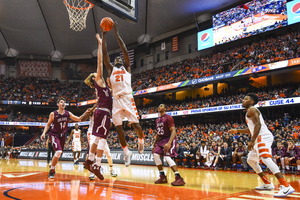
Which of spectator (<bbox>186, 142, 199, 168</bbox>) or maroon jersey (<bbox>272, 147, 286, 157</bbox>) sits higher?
maroon jersey (<bbox>272, 147, 286, 157</bbox>)

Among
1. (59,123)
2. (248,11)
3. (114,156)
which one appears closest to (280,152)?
(59,123)

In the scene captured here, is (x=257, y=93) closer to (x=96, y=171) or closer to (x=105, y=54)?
(x=105, y=54)

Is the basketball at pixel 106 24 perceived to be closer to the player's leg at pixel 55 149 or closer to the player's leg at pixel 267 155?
the player's leg at pixel 55 149

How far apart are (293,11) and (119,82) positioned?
19848mm

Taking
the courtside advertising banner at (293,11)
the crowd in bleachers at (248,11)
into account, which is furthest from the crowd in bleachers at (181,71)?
the crowd in bleachers at (248,11)

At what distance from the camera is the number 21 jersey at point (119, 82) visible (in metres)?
4.85

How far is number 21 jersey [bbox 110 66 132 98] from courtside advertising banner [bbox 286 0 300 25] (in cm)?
1925

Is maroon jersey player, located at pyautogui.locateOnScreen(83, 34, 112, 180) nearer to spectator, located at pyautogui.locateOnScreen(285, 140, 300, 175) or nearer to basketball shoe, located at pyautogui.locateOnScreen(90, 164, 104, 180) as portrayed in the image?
basketball shoe, located at pyautogui.locateOnScreen(90, 164, 104, 180)

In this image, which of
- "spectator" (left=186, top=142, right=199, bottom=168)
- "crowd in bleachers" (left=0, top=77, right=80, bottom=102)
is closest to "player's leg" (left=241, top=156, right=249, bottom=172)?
"spectator" (left=186, top=142, right=199, bottom=168)

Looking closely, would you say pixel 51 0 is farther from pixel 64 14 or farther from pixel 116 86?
pixel 116 86

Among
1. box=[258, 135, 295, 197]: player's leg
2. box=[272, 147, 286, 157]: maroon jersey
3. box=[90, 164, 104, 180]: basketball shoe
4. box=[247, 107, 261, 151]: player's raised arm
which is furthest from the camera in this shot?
box=[272, 147, 286, 157]: maroon jersey

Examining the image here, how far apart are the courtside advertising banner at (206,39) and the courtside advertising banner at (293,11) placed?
6944mm

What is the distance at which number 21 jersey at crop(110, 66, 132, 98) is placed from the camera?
485 cm

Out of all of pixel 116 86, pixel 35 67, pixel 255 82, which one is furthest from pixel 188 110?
pixel 35 67
